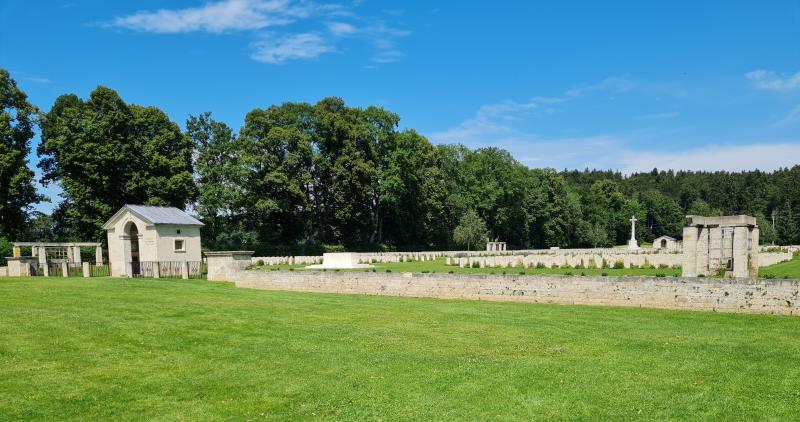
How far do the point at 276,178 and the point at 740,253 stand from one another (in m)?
35.8

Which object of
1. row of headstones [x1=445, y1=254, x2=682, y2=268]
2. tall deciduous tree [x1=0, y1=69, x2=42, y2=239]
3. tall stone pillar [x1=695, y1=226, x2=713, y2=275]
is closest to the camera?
tall stone pillar [x1=695, y1=226, x2=713, y2=275]

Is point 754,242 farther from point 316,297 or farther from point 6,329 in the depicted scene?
point 6,329

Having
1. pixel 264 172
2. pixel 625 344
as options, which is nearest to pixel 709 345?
pixel 625 344

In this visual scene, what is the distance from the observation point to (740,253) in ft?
63.7

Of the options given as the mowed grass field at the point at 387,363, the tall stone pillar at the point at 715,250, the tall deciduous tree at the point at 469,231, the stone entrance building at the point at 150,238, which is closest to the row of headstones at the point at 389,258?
the stone entrance building at the point at 150,238

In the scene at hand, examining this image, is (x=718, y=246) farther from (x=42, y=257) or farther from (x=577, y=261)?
(x=42, y=257)

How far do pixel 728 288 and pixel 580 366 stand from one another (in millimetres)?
8130

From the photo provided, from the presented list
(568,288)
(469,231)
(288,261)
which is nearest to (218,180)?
(288,261)

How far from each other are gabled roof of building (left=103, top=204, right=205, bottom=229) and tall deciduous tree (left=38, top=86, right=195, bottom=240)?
11813 mm

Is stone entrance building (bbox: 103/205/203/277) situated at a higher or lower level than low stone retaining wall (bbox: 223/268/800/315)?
higher

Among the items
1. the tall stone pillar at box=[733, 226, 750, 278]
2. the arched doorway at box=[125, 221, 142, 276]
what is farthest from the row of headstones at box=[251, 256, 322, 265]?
the tall stone pillar at box=[733, 226, 750, 278]

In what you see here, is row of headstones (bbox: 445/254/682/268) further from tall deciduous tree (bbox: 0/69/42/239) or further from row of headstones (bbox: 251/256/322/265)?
tall deciduous tree (bbox: 0/69/42/239)

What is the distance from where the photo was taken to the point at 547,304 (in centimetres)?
1723

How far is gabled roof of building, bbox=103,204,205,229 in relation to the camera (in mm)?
28891
